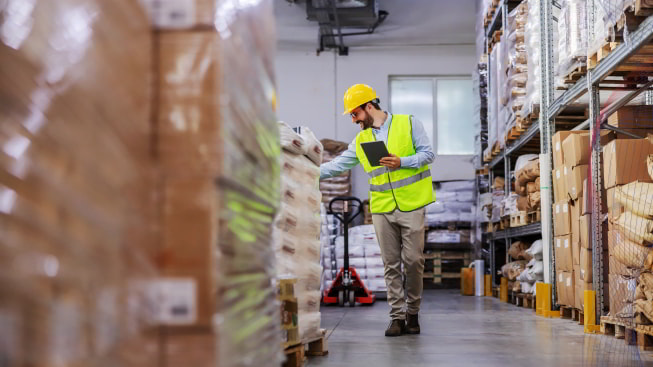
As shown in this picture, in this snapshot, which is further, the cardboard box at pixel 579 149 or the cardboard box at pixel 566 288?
the cardboard box at pixel 566 288

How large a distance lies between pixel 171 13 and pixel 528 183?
7.60 meters

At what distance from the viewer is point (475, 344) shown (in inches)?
204

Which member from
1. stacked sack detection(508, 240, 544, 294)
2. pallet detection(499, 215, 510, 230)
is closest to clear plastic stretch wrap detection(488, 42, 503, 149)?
pallet detection(499, 215, 510, 230)

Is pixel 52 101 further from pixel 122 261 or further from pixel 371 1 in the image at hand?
pixel 371 1

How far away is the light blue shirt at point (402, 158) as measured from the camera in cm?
573

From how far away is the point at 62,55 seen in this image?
4.46 ft

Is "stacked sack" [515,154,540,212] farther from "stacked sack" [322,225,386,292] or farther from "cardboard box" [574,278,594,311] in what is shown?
"stacked sack" [322,225,386,292]

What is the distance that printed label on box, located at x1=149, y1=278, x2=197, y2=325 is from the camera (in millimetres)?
1466

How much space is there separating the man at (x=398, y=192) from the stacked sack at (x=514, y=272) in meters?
3.46

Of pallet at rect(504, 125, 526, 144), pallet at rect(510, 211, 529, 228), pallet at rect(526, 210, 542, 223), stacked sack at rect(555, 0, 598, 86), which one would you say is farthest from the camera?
pallet at rect(504, 125, 526, 144)

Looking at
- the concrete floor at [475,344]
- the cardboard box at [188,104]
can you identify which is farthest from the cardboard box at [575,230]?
the cardboard box at [188,104]

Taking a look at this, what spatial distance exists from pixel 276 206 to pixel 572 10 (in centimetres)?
509

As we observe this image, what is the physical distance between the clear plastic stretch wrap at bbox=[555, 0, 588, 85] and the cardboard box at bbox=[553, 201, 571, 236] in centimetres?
117

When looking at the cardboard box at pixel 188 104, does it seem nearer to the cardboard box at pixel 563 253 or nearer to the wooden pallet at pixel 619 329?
the wooden pallet at pixel 619 329
